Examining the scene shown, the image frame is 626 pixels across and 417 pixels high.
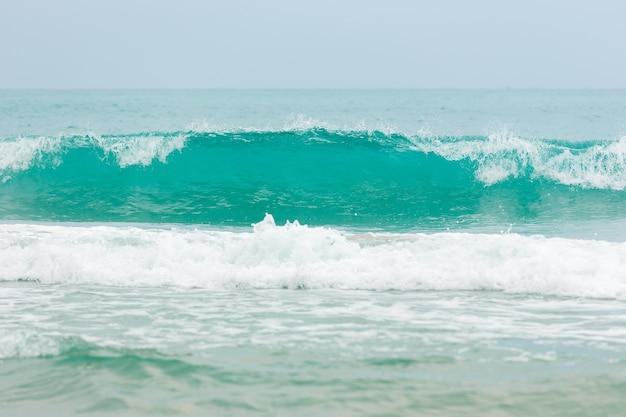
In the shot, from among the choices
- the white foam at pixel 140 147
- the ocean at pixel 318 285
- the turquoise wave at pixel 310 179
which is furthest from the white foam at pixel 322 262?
the white foam at pixel 140 147

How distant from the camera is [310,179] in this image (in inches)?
699

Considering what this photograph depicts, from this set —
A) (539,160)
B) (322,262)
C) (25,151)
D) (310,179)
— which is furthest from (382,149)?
(322,262)

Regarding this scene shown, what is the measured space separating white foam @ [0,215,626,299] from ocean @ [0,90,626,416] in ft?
0.11

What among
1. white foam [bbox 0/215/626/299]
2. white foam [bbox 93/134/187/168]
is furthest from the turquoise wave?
white foam [bbox 0/215/626/299]

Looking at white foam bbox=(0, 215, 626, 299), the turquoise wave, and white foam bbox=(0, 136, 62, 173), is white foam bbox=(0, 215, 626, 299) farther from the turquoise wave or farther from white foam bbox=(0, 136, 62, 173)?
white foam bbox=(0, 136, 62, 173)

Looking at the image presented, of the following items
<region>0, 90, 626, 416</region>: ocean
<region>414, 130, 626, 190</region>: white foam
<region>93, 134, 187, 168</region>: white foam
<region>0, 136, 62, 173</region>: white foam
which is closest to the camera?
<region>0, 90, 626, 416</region>: ocean

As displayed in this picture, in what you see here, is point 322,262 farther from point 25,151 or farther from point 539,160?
point 25,151

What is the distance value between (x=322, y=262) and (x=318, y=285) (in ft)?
2.15

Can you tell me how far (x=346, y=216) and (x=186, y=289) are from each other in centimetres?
718

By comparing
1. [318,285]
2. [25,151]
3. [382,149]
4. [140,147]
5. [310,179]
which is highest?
[382,149]

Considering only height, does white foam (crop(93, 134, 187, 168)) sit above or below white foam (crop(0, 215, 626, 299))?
above

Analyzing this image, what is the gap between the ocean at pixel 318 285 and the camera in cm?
479

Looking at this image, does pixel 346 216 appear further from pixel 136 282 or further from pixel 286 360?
pixel 286 360

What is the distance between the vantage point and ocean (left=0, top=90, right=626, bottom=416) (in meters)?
4.79
